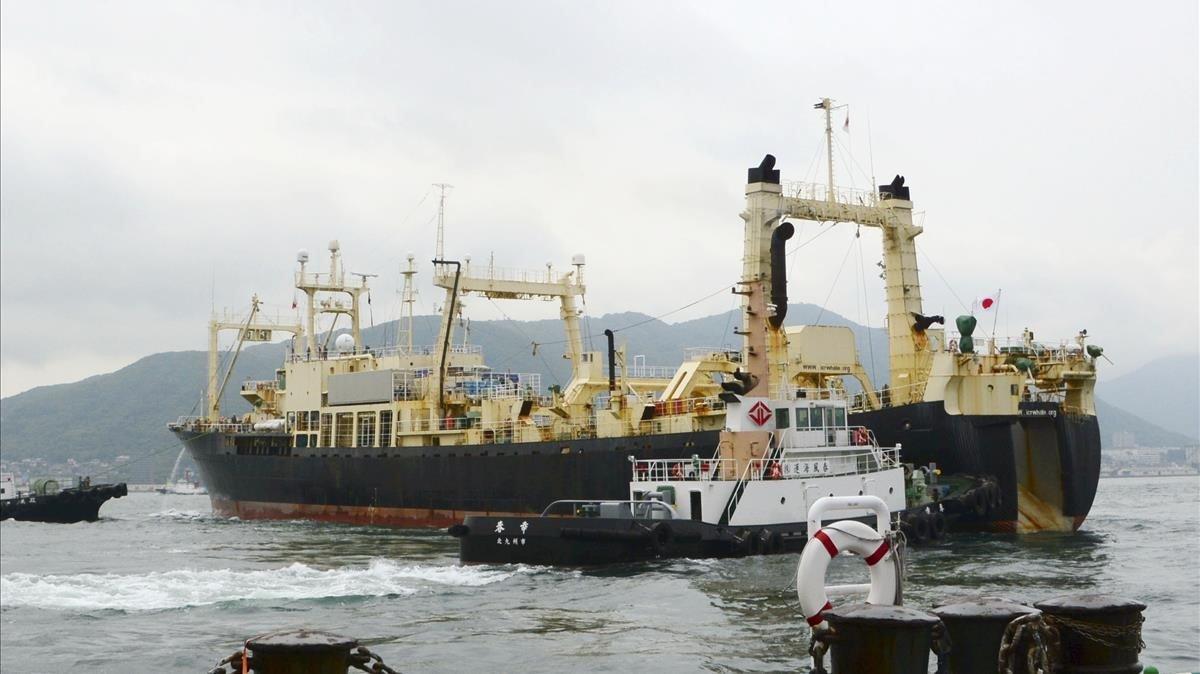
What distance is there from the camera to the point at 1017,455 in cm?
3603

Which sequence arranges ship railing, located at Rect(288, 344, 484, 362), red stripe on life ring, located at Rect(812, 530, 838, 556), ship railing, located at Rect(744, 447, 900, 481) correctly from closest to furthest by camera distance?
red stripe on life ring, located at Rect(812, 530, 838, 556), ship railing, located at Rect(744, 447, 900, 481), ship railing, located at Rect(288, 344, 484, 362)

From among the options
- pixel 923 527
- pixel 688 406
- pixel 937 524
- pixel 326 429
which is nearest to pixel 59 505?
pixel 326 429

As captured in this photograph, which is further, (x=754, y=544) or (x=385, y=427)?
(x=385, y=427)

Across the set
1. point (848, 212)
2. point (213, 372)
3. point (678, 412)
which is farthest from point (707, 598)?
point (213, 372)

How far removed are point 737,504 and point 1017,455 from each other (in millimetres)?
11988

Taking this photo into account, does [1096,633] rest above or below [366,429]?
below

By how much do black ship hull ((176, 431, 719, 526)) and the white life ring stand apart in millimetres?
24464

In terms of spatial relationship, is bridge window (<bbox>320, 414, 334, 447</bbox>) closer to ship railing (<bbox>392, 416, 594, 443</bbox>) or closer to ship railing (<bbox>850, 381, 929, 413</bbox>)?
ship railing (<bbox>392, 416, 594, 443</bbox>)

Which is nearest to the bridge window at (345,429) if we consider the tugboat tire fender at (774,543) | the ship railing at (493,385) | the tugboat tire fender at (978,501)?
the ship railing at (493,385)

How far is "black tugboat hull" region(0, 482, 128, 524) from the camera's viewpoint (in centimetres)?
6053

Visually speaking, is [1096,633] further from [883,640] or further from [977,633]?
Answer: [883,640]

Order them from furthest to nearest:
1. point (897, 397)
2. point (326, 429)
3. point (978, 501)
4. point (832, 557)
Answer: point (326, 429) → point (897, 397) → point (978, 501) → point (832, 557)

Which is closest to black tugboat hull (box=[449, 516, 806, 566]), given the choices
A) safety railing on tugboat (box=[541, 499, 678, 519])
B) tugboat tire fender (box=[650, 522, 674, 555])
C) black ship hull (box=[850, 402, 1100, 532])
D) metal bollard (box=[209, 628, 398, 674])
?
tugboat tire fender (box=[650, 522, 674, 555])

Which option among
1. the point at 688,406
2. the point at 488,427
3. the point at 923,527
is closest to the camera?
the point at 923,527
